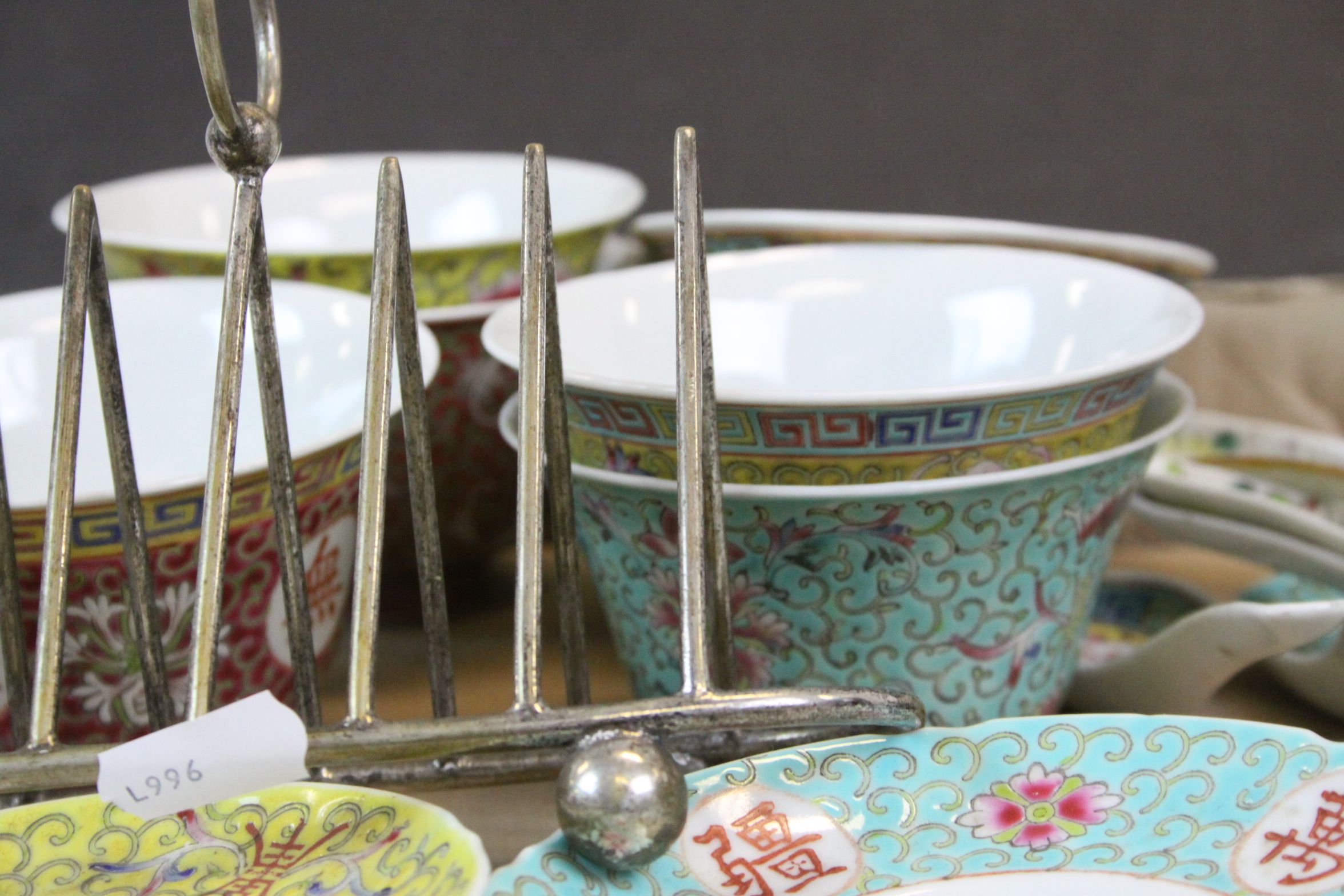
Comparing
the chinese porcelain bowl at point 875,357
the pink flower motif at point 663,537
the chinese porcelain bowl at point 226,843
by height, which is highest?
the chinese porcelain bowl at point 875,357

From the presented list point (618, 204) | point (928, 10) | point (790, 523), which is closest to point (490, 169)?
point (618, 204)

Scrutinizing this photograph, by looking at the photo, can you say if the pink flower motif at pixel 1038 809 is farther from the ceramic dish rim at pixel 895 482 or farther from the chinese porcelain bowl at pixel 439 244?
the chinese porcelain bowl at pixel 439 244

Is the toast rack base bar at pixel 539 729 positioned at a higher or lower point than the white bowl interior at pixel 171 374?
lower

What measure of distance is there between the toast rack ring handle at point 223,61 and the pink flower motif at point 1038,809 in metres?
0.23

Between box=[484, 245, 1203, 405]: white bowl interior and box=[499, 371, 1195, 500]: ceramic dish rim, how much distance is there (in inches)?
2.1

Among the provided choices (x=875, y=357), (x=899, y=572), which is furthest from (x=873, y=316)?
(x=899, y=572)

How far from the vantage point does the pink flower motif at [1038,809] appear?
10.7 inches

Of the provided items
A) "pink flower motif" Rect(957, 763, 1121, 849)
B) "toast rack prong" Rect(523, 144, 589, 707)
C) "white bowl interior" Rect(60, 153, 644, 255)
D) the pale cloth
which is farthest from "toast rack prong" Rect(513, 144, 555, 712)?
the pale cloth

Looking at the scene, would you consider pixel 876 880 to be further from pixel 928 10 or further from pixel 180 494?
pixel 928 10

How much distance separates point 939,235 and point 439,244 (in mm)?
185

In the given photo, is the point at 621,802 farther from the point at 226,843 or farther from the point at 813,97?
the point at 813,97

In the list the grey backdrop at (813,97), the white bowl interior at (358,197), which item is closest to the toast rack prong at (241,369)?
the white bowl interior at (358,197)

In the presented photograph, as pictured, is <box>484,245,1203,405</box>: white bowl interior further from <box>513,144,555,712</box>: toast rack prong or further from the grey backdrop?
the grey backdrop

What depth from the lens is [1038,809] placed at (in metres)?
0.28
